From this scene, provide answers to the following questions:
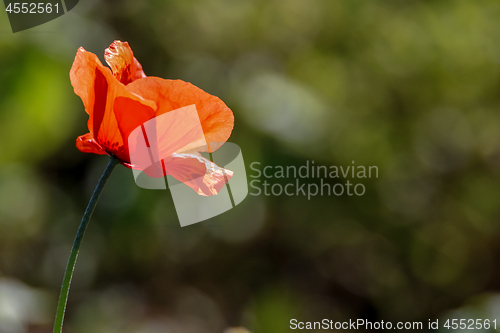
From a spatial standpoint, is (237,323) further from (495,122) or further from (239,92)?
(495,122)

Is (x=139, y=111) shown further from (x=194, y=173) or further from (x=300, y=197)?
(x=300, y=197)

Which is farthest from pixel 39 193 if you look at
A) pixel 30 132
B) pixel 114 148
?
pixel 114 148

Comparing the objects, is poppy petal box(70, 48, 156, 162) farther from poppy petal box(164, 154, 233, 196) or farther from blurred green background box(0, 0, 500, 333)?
blurred green background box(0, 0, 500, 333)

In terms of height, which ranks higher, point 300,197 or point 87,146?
point 87,146

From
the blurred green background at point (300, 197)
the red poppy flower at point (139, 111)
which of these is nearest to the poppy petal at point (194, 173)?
the red poppy flower at point (139, 111)

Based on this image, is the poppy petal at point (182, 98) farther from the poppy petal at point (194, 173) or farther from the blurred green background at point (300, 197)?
the blurred green background at point (300, 197)

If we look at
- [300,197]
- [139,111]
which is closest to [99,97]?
[139,111]
